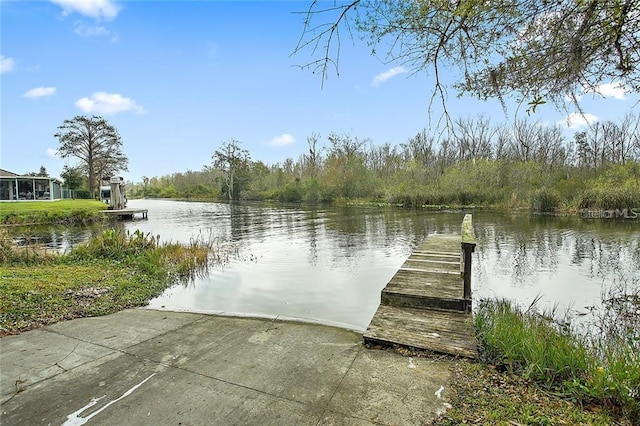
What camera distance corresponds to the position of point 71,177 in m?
34.6

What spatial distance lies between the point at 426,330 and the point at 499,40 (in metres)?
3.02

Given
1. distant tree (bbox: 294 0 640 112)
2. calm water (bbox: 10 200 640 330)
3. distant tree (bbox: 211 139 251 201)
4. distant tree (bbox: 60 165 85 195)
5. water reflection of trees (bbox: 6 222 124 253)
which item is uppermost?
distant tree (bbox: 211 139 251 201)

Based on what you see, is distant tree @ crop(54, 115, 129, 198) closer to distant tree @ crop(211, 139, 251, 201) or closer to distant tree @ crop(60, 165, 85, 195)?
distant tree @ crop(60, 165, 85, 195)

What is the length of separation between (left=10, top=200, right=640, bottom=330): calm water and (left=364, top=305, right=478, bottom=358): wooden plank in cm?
94

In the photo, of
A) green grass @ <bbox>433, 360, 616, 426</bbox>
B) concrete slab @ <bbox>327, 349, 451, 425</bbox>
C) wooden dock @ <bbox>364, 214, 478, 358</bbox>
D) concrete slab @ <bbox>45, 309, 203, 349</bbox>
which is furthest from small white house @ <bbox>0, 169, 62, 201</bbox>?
green grass @ <bbox>433, 360, 616, 426</bbox>

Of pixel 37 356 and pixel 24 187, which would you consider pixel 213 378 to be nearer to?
pixel 37 356

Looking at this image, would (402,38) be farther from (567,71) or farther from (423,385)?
(423,385)

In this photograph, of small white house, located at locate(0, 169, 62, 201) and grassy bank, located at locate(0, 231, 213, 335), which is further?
small white house, located at locate(0, 169, 62, 201)

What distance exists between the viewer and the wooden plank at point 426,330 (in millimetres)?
3057

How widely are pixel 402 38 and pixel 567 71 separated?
1.88 m

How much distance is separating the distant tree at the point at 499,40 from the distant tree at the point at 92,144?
38586 mm

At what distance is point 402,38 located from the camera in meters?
3.02

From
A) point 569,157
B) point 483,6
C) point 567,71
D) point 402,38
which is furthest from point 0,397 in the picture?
point 569,157

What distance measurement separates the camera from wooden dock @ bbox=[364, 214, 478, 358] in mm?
3160
